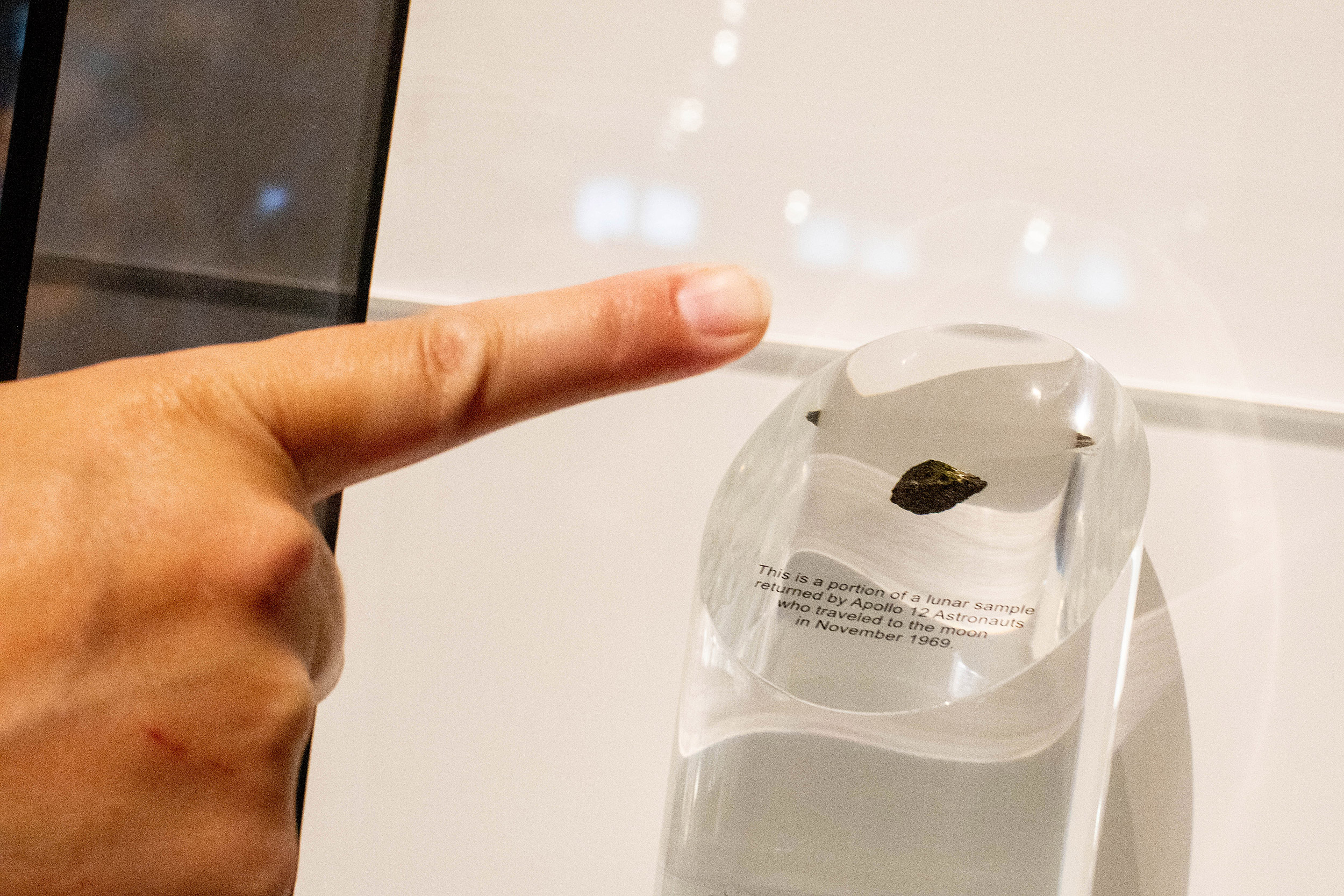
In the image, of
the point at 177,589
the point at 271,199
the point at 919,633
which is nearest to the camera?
the point at 177,589

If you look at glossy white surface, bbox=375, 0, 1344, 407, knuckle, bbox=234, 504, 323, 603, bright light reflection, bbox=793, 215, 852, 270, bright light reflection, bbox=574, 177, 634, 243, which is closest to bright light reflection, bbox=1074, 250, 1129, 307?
glossy white surface, bbox=375, 0, 1344, 407

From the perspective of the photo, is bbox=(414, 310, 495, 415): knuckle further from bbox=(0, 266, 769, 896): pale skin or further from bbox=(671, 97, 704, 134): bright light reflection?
bbox=(671, 97, 704, 134): bright light reflection

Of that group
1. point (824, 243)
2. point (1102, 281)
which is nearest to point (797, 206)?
point (824, 243)

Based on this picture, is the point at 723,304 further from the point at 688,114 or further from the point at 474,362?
the point at 688,114

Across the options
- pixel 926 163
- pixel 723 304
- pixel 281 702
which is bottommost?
pixel 281 702

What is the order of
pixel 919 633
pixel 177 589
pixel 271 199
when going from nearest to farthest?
pixel 177 589 < pixel 919 633 < pixel 271 199

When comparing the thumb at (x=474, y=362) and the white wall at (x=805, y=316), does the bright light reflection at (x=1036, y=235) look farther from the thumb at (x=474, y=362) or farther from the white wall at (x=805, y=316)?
the thumb at (x=474, y=362)

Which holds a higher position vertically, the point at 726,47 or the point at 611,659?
the point at 726,47
